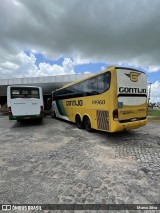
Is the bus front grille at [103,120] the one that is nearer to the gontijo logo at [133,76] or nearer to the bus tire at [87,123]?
the bus tire at [87,123]

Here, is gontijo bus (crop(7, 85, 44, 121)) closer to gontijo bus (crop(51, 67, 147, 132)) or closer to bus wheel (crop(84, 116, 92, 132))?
bus wheel (crop(84, 116, 92, 132))

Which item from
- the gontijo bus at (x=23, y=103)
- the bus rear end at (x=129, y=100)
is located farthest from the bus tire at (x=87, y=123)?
the gontijo bus at (x=23, y=103)

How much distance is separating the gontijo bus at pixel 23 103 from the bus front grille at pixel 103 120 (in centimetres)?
544

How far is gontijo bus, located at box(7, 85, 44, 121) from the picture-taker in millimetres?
10734

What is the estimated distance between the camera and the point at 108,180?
3744mm

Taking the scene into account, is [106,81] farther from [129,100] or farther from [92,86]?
[92,86]

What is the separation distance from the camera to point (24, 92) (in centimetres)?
1116

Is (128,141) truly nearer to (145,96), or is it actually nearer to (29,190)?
(145,96)

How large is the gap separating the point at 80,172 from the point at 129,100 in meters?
3.86

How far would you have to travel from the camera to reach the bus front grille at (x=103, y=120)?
6.90m

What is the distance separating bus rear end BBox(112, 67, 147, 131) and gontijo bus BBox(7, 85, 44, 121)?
6719mm

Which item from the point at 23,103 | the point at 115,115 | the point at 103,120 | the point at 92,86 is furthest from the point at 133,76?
the point at 23,103

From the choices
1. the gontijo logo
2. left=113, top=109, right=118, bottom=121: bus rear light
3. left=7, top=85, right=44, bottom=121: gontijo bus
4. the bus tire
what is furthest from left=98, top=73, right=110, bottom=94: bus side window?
left=7, top=85, right=44, bottom=121: gontijo bus

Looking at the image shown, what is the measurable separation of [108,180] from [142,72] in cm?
532
